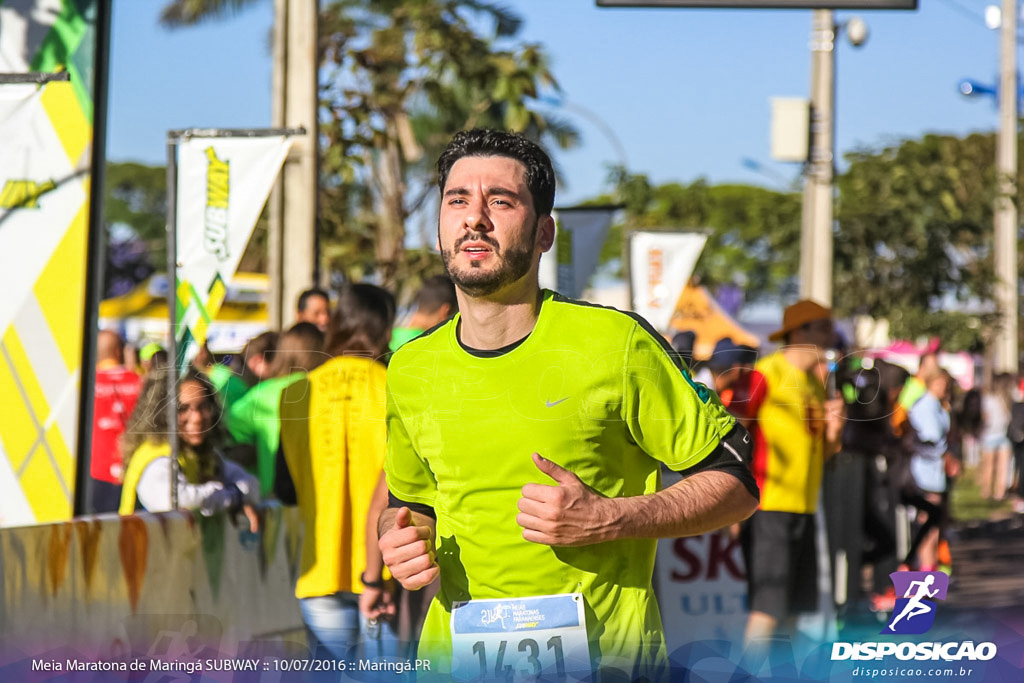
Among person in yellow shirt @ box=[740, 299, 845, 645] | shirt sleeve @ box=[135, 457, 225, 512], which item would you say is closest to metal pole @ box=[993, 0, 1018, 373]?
person in yellow shirt @ box=[740, 299, 845, 645]

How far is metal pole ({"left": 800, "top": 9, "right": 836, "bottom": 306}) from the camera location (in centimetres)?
1201

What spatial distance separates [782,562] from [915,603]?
5.55 ft

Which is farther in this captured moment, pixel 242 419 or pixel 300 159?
pixel 300 159

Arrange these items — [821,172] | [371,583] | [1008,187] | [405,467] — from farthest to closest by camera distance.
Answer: [1008,187] → [821,172] → [371,583] → [405,467]

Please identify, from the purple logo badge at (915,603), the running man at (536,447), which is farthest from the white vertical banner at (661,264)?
the running man at (536,447)

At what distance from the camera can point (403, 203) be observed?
762 inches

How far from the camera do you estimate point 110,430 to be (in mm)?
6508

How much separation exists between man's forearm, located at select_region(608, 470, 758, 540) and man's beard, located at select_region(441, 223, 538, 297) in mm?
473

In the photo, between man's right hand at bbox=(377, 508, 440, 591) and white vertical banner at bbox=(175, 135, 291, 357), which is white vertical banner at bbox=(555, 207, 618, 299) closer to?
white vertical banner at bbox=(175, 135, 291, 357)

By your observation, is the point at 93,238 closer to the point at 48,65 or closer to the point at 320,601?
the point at 48,65

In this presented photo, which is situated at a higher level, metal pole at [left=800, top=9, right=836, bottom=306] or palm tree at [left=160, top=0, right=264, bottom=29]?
palm tree at [left=160, top=0, right=264, bottom=29]

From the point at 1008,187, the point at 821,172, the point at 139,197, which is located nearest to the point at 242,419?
the point at 821,172

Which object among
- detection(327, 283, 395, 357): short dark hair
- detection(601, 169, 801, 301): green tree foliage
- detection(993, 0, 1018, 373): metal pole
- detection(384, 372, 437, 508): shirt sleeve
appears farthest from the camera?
detection(601, 169, 801, 301): green tree foliage

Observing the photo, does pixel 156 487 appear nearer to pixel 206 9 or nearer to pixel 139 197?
pixel 206 9
